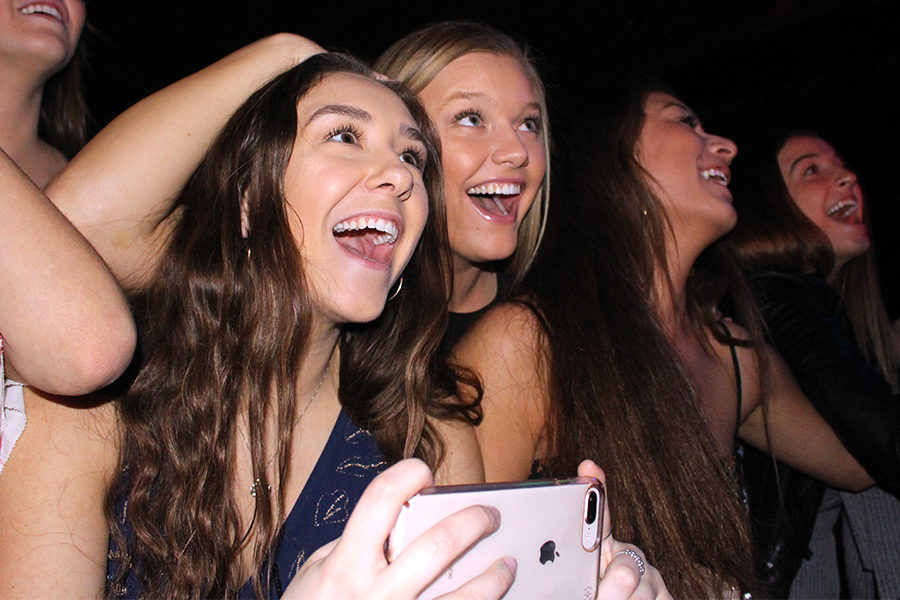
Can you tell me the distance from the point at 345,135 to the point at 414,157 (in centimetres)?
24

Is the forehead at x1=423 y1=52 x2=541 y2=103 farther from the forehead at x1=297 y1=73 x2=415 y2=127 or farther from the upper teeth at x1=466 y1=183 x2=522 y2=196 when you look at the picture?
the forehead at x1=297 y1=73 x2=415 y2=127

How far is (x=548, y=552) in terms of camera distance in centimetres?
88

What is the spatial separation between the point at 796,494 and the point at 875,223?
12.8 ft

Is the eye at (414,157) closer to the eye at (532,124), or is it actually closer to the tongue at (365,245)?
the tongue at (365,245)

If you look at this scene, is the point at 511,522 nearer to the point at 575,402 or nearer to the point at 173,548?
the point at 173,548

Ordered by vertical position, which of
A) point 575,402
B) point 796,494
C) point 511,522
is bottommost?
point 796,494

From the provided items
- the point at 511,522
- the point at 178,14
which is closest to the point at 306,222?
the point at 511,522

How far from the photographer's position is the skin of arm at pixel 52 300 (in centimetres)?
94

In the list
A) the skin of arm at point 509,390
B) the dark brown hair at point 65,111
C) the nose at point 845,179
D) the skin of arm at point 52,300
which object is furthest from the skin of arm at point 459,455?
the nose at point 845,179

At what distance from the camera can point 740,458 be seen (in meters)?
2.31

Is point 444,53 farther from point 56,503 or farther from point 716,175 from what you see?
point 56,503

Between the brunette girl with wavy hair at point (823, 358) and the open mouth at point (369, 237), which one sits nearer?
the open mouth at point (369, 237)

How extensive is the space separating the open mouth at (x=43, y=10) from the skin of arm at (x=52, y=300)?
1054 millimetres

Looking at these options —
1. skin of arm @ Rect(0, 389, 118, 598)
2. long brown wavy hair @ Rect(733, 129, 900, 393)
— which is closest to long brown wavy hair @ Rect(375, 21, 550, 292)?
long brown wavy hair @ Rect(733, 129, 900, 393)
